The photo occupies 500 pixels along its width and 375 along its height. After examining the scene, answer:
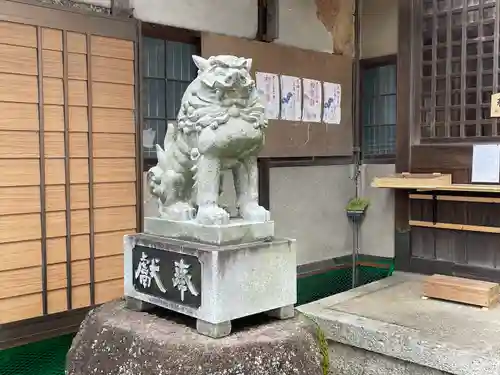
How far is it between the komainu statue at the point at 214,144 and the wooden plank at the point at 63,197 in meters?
1.52

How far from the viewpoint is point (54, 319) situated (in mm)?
3977

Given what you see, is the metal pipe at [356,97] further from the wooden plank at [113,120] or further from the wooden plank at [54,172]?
the wooden plank at [54,172]

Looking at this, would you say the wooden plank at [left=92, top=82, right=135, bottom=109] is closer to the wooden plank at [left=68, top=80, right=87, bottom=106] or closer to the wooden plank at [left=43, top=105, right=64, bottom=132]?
the wooden plank at [left=68, top=80, right=87, bottom=106]

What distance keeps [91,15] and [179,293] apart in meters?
2.58

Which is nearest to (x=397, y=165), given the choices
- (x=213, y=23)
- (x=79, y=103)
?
(x=213, y=23)

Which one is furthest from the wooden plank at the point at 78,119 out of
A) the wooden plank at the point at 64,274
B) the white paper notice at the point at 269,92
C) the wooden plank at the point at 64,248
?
the white paper notice at the point at 269,92

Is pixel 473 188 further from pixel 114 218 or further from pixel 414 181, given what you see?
pixel 114 218

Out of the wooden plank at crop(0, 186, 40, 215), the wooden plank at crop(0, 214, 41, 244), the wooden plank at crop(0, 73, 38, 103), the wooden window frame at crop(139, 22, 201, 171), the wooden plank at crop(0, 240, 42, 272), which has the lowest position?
the wooden plank at crop(0, 240, 42, 272)

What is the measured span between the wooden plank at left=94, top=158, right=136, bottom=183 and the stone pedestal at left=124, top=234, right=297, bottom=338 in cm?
151

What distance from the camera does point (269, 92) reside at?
547 cm

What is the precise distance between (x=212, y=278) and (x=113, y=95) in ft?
7.94

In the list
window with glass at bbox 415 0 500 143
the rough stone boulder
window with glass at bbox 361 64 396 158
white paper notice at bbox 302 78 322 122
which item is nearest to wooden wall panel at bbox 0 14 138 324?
the rough stone boulder

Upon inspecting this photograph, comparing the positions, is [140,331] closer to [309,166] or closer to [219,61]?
[219,61]

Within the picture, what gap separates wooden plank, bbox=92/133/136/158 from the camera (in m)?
4.16
